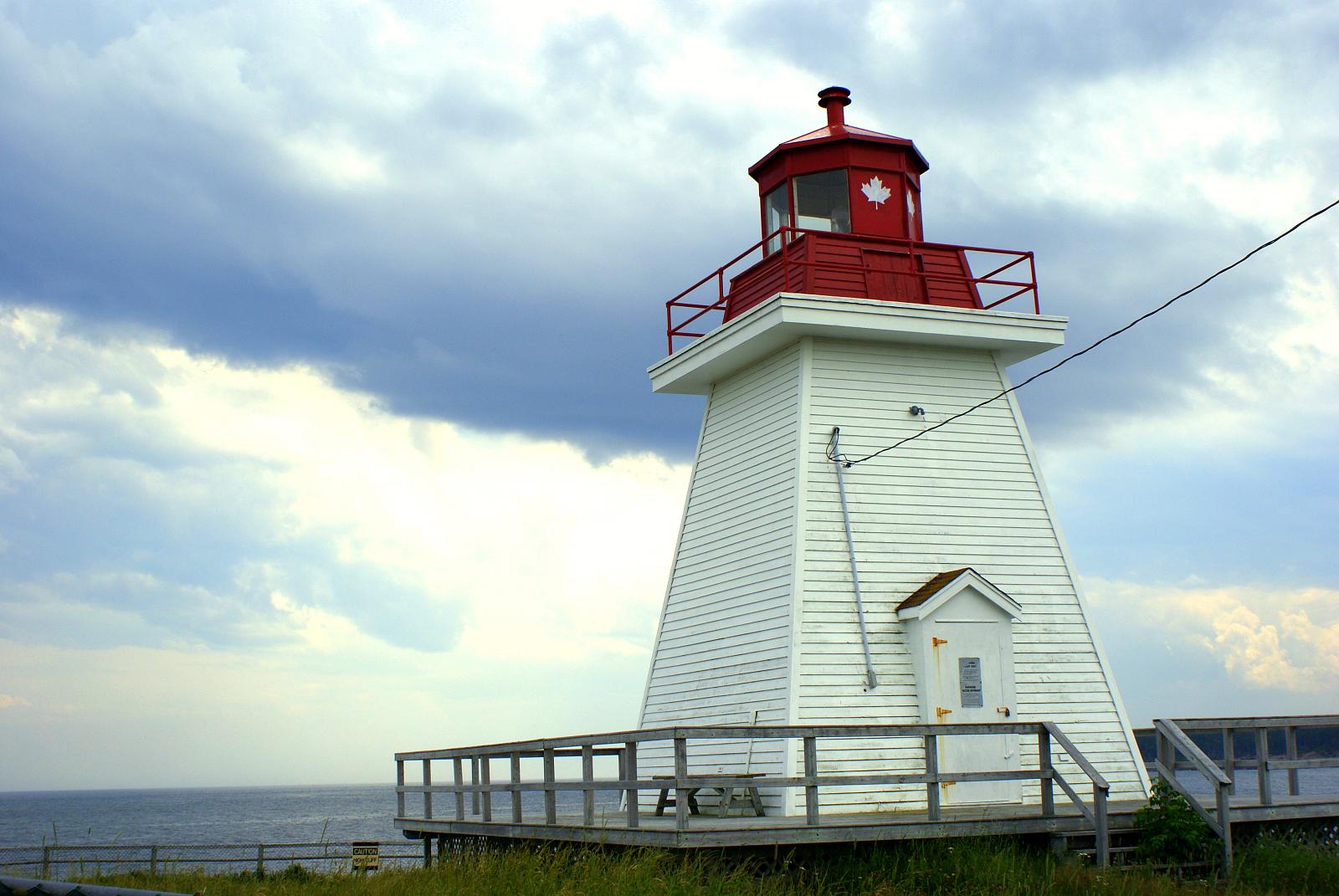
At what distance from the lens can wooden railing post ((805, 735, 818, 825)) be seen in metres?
10.1

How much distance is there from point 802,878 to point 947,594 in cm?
428

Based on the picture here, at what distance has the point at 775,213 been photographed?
15930 mm

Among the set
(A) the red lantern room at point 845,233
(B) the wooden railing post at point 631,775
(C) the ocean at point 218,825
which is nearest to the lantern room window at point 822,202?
(A) the red lantern room at point 845,233

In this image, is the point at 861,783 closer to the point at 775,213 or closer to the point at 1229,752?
the point at 1229,752

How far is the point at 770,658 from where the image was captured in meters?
13.3

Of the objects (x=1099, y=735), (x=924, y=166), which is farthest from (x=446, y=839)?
(x=924, y=166)

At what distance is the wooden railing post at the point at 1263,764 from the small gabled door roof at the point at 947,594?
99.1 inches

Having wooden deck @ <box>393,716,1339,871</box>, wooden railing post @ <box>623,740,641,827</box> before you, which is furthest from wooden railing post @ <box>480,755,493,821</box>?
wooden railing post @ <box>623,740,641,827</box>

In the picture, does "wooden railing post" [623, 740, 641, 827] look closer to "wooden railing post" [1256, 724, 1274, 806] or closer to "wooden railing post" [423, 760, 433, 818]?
"wooden railing post" [423, 760, 433, 818]

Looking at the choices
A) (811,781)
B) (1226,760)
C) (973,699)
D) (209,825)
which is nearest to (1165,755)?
(1226,760)

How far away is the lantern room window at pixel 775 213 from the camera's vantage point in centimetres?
1571

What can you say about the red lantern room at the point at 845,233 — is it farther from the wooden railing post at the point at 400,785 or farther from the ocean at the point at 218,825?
the ocean at the point at 218,825

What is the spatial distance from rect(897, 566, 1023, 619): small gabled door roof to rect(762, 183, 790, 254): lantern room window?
4505mm

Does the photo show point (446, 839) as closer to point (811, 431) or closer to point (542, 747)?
point (542, 747)
